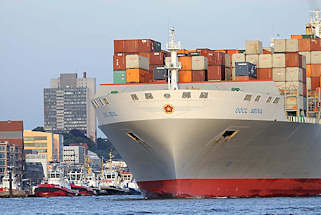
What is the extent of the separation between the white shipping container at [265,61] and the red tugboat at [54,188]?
192 feet

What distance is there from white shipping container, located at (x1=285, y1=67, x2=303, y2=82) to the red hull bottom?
7478mm

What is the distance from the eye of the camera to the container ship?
2484 inches

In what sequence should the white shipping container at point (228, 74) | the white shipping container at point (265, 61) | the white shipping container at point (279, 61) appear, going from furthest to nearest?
the white shipping container at point (265, 61)
the white shipping container at point (279, 61)
the white shipping container at point (228, 74)

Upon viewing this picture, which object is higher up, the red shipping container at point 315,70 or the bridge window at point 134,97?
the red shipping container at point 315,70

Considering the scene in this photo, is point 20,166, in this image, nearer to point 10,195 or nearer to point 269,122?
point 10,195

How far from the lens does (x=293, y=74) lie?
229 ft

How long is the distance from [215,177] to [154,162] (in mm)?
4361

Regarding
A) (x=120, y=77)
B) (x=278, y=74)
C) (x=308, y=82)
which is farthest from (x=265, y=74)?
(x=120, y=77)

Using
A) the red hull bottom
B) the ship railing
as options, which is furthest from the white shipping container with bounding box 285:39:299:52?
the red hull bottom

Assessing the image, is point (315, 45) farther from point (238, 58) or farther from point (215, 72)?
point (215, 72)

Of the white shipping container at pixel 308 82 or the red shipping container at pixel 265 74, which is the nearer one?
the red shipping container at pixel 265 74

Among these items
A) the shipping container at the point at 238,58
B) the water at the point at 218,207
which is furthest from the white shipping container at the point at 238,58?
the water at the point at 218,207

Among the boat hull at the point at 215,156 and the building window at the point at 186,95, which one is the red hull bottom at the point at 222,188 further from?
the building window at the point at 186,95

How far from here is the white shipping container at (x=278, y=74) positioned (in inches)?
2763
